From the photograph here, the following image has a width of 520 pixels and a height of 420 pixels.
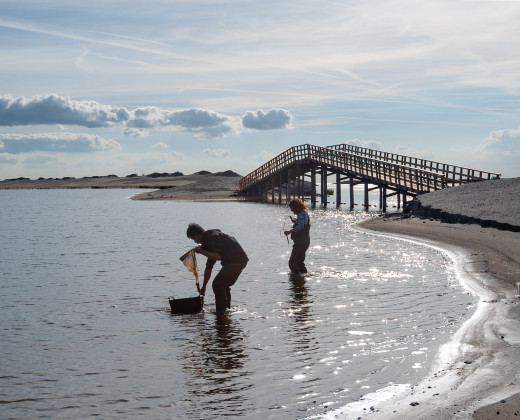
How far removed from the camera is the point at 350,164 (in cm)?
4941

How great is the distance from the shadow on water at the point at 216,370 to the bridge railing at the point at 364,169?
105 ft

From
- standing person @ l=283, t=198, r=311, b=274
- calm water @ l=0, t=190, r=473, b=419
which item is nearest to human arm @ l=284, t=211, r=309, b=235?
standing person @ l=283, t=198, r=311, b=274

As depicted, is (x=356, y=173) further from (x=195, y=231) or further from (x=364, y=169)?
(x=195, y=231)

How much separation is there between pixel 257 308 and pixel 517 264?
7049 millimetres

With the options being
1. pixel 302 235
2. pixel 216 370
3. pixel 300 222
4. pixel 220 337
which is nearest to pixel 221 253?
pixel 220 337

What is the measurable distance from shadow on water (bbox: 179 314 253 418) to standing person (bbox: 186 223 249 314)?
1.91ft

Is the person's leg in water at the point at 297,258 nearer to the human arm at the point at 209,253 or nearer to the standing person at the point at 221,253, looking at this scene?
the standing person at the point at 221,253

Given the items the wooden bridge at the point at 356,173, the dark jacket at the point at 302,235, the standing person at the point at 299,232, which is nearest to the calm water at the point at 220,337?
the standing person at the point at 299,232

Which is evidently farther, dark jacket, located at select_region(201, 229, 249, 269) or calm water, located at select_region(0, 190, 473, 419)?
dark jacket, located at select_region(201, 229, 249, 269)

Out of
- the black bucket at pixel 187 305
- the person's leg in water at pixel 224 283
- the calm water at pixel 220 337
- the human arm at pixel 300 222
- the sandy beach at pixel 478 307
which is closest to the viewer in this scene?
the sandy beach at pixel 478 307

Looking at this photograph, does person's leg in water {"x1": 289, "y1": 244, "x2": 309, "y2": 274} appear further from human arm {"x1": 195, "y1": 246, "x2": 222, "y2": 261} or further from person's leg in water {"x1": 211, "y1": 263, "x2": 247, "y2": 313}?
human arm {"x1": 195, "y1": 246, "x2": 222, "y2": 261}

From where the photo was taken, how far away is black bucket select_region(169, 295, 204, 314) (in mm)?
11375

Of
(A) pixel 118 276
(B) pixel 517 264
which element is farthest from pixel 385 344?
(A) pixel 118 276

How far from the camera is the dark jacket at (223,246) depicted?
992 cm
